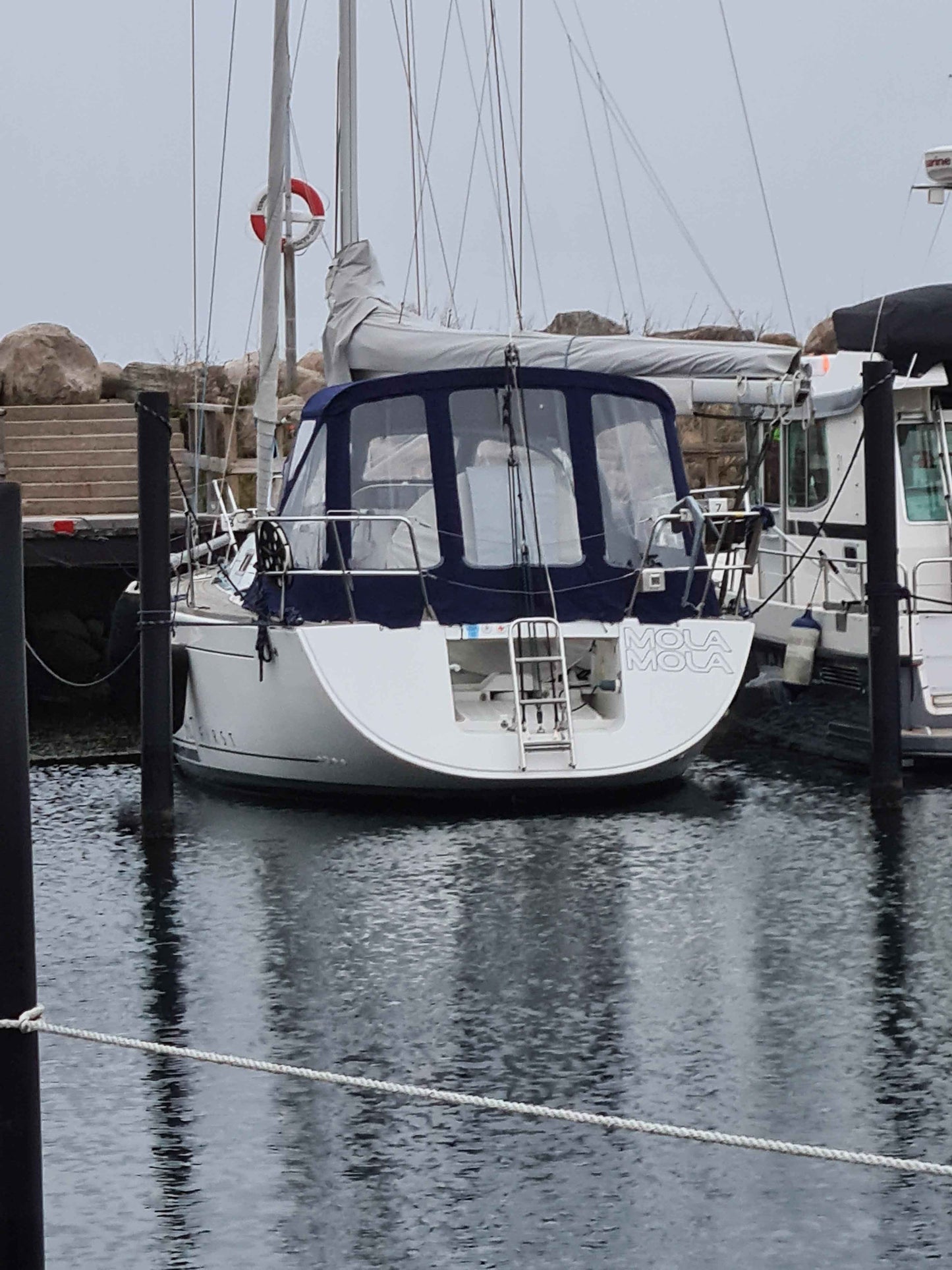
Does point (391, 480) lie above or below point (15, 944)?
above

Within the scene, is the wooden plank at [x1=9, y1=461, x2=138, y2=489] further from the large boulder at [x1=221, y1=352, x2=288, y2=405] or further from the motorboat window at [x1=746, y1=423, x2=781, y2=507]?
the motorboat window at [x1=746, y1=423, x2=781, y2=507]

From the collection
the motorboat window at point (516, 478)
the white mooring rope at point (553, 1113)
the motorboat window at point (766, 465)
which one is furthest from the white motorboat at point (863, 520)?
the white mooring rope at point (553, 1113)

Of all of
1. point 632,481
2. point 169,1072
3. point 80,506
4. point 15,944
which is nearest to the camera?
point 15,944

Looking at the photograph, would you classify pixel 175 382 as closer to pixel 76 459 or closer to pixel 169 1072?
pixel 76 459

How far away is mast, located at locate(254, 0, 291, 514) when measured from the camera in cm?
1566

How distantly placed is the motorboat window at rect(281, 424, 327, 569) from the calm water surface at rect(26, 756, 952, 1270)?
168 centimetres

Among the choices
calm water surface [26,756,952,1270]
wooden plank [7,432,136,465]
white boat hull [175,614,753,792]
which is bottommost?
calm water surface [26,756,952,1270]

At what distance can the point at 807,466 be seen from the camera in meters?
15.9

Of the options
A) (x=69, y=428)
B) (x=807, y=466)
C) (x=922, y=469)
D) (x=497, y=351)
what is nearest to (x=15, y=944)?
(x=497, y=351)

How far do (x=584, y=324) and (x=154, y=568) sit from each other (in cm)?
1704

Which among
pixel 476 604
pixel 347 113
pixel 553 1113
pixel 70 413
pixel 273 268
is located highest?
pixel 347 113

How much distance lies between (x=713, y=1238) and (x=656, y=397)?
8.74 m

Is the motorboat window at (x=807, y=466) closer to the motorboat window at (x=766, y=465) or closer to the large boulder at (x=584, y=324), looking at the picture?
the motorboat window at (x=766, y=465)

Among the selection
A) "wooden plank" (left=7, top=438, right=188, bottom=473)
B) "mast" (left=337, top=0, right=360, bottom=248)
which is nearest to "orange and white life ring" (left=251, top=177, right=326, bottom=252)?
"mast" (left=337, top=0, right=360, bottom=248)
